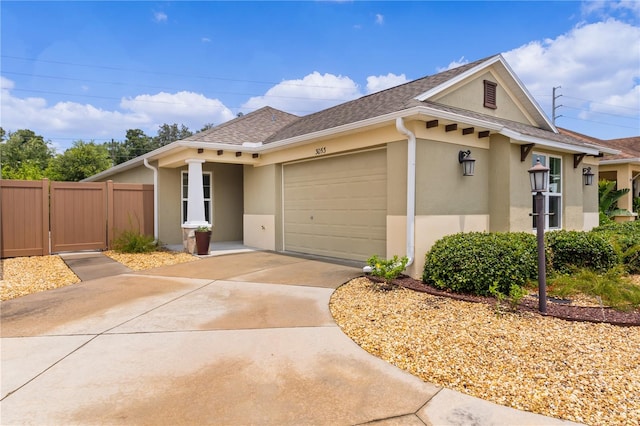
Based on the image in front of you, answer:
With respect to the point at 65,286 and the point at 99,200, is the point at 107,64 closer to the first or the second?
the point at 99,200

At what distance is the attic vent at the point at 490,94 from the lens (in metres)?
9.69

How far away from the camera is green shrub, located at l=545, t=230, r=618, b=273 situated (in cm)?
723

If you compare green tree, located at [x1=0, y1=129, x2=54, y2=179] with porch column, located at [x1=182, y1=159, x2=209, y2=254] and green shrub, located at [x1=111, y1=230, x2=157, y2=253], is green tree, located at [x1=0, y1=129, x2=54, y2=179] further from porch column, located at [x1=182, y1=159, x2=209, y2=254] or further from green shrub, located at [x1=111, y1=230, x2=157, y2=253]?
porch column, located at [x1=182, y1=159, x2=209, y2=254]

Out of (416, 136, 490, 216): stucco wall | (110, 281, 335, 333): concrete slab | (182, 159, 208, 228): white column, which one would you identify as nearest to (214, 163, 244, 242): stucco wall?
(182, 159, 208, 228): white column

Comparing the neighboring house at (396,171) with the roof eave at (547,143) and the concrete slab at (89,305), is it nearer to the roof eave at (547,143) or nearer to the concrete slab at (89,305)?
the roof eave at (547,143)

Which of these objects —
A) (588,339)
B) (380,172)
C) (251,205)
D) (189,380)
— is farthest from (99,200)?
(588,339)

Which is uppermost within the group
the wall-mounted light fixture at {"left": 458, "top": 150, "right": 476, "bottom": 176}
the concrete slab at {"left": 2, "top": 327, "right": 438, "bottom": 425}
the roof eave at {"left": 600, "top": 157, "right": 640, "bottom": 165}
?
the roof eave at {"left": 600, "top": 157, "right": 640, "bottom": 165}

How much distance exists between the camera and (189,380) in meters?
3.20

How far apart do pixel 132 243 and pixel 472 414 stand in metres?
10.7

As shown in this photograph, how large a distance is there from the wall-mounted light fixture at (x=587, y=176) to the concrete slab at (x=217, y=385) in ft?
36.6

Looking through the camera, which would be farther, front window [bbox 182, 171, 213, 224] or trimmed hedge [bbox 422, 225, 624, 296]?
front window [bbox 182, 171, 213, 224]

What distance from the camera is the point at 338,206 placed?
30.7ft

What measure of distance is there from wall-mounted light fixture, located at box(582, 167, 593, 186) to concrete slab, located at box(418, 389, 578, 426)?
11.3 metres

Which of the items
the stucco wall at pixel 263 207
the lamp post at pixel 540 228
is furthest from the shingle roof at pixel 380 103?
the lamp post at pixel 540 228
